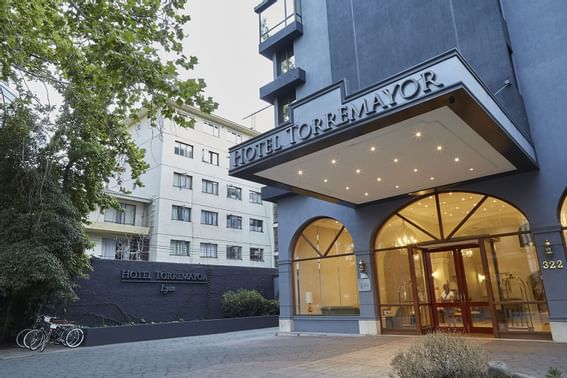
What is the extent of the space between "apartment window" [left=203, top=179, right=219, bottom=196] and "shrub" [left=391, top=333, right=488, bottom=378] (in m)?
24.6

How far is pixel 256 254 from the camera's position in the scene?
30.3 m

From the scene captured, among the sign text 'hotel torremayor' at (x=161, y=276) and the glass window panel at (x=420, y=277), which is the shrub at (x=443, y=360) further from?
the sign text 'hotel torremayor' at (x=161, y=276)

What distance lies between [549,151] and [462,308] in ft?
14.4

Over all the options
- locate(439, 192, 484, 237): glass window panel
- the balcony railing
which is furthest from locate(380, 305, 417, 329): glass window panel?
the balcony railing

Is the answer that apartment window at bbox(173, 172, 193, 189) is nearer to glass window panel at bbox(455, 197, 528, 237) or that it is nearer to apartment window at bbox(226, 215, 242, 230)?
apartment window at bbox(226, 215, 242, 230)

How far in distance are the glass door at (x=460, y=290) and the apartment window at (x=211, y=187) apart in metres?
19.5

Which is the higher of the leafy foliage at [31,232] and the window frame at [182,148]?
the window frame at [182,148]

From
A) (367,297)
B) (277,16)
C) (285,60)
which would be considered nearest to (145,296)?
(367,297)

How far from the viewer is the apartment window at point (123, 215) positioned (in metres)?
24.6

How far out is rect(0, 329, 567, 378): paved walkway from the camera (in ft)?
21.7

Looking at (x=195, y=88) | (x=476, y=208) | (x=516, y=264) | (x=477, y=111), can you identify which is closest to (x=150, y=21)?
(x=195, y=88)

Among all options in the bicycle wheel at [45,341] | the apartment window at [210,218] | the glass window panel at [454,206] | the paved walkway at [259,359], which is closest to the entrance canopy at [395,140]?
the glass window panel at [454,206]

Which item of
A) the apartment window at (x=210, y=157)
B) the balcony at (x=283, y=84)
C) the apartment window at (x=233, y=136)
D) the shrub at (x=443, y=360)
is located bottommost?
the shrub at (x=443, y=360)

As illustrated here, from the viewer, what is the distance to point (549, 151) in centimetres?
913
